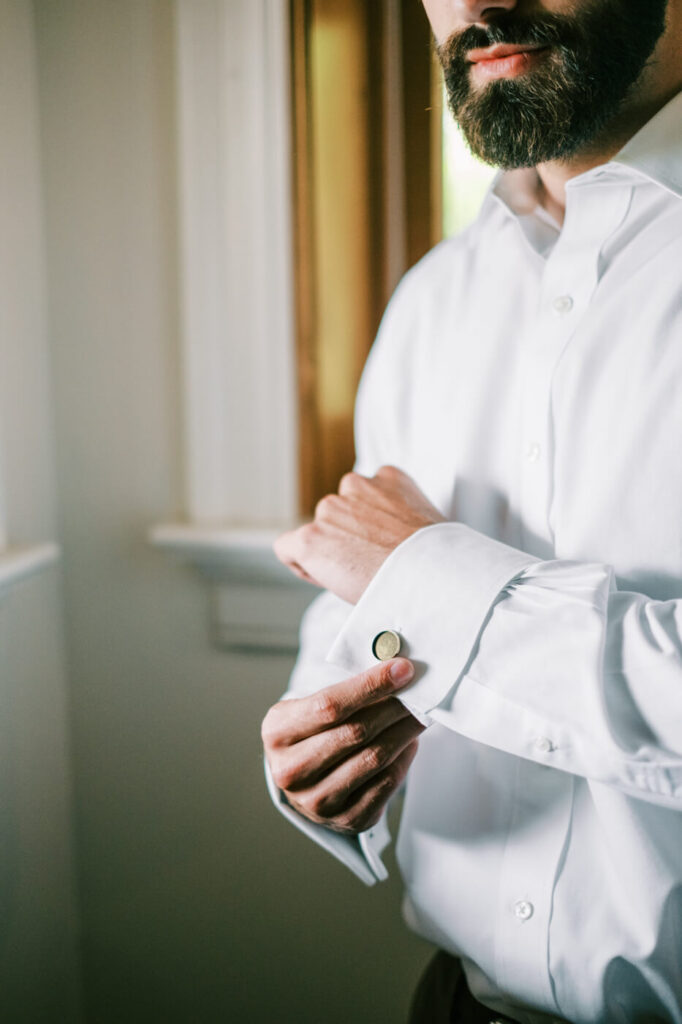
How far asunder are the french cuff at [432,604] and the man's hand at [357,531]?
40mm

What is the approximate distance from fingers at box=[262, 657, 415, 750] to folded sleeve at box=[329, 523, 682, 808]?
0.8 inches

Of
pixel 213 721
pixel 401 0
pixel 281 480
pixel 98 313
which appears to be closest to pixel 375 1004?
pixel 213 721

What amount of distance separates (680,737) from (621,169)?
19.2 inches

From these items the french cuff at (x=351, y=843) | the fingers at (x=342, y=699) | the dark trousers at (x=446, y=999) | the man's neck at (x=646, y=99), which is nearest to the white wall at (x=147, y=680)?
the dark trousers at (x=446, y=999)

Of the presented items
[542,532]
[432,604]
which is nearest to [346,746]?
[432,604]

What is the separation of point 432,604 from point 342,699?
0.11 meters

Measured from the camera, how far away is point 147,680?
1.34 meters

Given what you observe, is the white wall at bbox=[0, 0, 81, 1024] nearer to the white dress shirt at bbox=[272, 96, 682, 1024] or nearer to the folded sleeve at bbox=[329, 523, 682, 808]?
the white dress shirt at bbox=[272, 96, 682, 1024]

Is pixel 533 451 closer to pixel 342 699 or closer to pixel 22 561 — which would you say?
pixel 342 699

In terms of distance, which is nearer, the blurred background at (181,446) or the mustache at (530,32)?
the mustache at (530,32)

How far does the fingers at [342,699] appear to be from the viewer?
657 mm

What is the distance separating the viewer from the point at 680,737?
0.58m

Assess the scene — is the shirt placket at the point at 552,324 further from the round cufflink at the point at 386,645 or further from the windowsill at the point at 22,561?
the windowsill at the point at 22,561

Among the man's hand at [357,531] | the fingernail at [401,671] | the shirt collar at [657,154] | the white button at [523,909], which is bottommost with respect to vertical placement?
the white button at [523,909]
